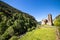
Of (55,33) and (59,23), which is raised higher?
(59,23)

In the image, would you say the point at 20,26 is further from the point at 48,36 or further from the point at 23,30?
the point at 48,36

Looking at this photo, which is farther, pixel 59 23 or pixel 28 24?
pixel 28 24

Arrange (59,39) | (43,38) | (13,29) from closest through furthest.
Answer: (59,39), (43,38), (13,29)

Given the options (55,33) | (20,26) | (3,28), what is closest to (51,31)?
(55,33)

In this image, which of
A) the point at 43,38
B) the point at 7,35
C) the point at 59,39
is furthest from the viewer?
the point at 7,35

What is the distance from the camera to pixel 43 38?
54.0 metres

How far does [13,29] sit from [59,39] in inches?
2157

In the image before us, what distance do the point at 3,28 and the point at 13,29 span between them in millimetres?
10996

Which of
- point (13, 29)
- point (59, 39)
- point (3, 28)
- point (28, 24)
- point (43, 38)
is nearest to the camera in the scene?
point (59, 39)

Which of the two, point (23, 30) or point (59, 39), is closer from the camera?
point (59, 39)

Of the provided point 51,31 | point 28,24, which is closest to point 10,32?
point 28,24

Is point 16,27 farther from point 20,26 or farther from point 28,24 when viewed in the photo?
point 28,24

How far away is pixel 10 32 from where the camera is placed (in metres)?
96.7

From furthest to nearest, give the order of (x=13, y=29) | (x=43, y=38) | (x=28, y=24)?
(x=28, y=24) → (x=13, y=29) → (x=43, y=38)
